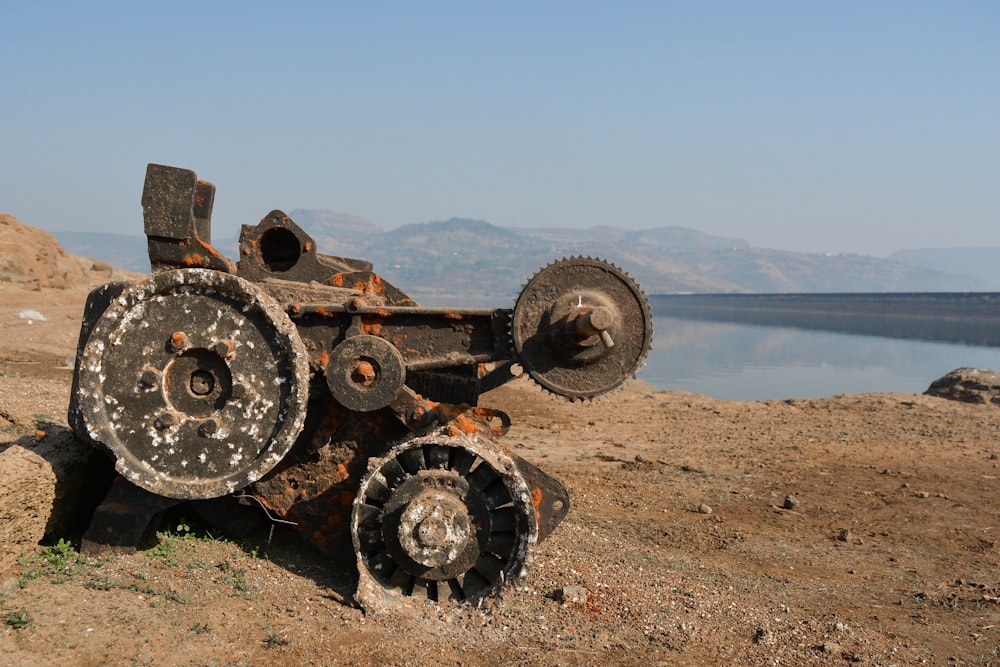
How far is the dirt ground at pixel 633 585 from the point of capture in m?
5.04

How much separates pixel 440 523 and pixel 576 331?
166 centimetres

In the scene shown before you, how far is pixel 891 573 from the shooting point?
7.29 meters

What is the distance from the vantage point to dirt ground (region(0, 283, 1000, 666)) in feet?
16.5

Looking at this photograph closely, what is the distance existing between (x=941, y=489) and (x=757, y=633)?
5794mm

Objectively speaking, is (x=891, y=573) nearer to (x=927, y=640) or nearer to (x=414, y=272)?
(x=927, y=640)

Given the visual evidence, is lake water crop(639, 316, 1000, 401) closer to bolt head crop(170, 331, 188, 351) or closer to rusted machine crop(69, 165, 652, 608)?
rusted machine crop(69, 165, 652, 608)

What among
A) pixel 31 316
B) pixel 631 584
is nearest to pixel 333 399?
pixel 631 584

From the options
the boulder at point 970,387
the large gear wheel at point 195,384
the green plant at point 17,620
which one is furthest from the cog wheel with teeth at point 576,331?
the boulder at point 970,387

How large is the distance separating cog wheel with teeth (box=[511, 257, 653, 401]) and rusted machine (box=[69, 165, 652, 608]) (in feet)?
0.04

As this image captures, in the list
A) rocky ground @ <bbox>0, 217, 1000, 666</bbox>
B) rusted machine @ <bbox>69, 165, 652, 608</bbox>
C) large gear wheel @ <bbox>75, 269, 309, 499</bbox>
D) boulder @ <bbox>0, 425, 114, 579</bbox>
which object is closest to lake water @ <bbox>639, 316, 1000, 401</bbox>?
rocky ground @ <bbox>0, 217, 1000, 666</bbox>

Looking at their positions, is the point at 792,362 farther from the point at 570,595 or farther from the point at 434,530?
the point at 434,530

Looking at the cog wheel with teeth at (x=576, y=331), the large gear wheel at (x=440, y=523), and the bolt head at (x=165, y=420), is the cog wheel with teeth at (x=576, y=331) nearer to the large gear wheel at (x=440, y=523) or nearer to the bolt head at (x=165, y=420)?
the large gear wheel at (x=440, y=523)

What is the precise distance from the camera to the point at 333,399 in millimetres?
6277

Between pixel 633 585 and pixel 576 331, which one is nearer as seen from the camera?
pixel 576 331
